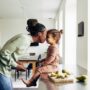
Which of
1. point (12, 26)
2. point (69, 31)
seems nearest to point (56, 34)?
point (69, 31)

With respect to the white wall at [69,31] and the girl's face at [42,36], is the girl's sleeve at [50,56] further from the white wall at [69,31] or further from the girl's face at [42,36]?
the white wall at [69,31]

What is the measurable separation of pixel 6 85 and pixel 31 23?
473 mm

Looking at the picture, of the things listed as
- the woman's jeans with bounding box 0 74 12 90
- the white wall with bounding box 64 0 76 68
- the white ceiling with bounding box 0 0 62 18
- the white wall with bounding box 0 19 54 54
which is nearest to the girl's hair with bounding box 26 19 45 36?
the woman's jeans with bounding box 0 74 12 90

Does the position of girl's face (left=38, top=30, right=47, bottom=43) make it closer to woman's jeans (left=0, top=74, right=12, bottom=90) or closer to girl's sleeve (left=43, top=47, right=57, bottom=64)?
girl's sleeve (left=43, top=47, right=57, bottom=64)

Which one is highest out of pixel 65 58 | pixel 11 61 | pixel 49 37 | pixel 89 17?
pixel 89 17

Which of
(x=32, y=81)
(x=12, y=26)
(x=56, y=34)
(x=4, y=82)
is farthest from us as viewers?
(x=12, y=26)

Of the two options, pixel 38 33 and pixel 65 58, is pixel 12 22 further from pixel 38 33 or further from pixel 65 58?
pixel 38 33

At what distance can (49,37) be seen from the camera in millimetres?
1292

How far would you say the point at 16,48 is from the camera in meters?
1.33

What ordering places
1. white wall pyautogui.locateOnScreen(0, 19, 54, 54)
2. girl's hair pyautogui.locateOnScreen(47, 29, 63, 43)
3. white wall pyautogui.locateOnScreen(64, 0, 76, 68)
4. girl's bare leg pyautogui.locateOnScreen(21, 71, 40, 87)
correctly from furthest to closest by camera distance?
white wall pyautogui.locateOnScreen(0, 19, 54, 54) < white wall pyautogui.locateOnScreen(64, 0, 76, 68) < girl's hair pyautogui.locateOnScreen(47, 29, 63, 43) < girl's bare leg pyautogui.locateOnScreen(21, 71, 40, 87)

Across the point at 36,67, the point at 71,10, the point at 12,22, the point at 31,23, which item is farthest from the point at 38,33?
the point at 12,22

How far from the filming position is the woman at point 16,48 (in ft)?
3.93

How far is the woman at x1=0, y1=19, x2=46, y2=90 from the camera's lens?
47.2 inches

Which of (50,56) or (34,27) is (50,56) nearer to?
(50,56)
